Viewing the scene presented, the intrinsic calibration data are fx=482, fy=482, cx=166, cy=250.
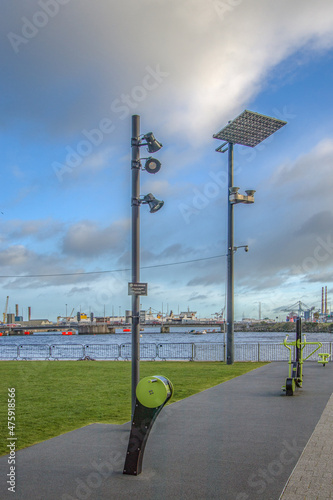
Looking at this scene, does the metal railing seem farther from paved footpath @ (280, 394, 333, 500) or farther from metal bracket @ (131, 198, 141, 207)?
metal bracket @ (131, 198, 141, 207)

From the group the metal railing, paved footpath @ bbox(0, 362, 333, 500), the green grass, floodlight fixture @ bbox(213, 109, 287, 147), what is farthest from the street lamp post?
paved footpath @ bbox(0, 362, 333, 500)

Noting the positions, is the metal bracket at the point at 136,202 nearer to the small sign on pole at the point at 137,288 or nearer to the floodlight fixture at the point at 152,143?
the floodlight fixture at the point at 152,143

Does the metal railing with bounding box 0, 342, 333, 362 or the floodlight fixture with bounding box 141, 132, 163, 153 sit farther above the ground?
the floodlight fixture with bounding box 141, 132, 163, 153

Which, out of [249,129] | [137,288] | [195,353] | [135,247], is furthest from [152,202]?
[195,353]

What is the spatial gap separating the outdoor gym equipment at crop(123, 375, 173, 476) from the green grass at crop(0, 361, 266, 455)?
2091 millimetres

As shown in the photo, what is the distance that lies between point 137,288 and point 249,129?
661 inches

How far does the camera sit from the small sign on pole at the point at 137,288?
8250 millimetres

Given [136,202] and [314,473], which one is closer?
[314,473]

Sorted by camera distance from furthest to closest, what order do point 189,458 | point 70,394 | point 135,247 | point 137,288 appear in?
point 70,394 < point 135,247 < point 137,288 < point 189,458

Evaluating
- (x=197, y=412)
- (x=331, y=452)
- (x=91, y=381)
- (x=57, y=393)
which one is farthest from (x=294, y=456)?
(x=91, y=381)

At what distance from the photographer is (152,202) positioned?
8539mm

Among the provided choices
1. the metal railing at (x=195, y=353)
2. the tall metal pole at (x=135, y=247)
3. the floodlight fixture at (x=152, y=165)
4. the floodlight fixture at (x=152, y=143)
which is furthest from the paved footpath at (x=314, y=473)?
the metal railing at (x=195, y=353)

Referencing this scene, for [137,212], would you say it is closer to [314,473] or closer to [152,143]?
[152,143]

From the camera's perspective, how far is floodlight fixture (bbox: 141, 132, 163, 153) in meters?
8.61
